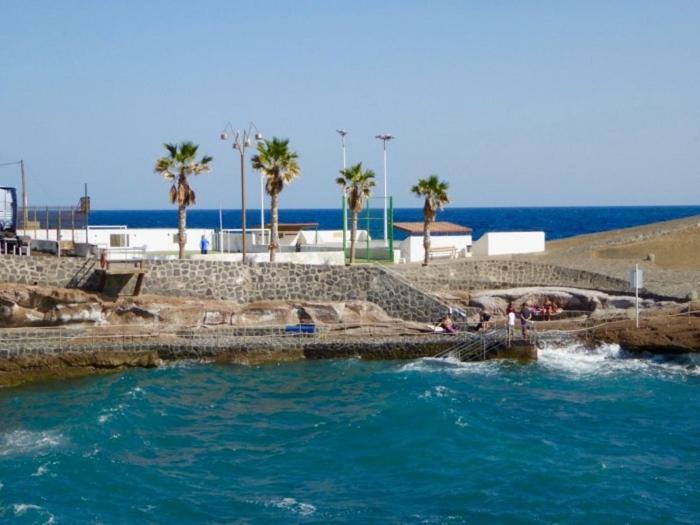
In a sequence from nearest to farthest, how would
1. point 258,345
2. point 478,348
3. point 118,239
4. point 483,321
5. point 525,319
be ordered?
point 258,345 < point 478,348 < point 525,319 < point 483,321 < point 118,239

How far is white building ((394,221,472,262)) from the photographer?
51375 mm

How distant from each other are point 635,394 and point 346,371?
33.2 ft

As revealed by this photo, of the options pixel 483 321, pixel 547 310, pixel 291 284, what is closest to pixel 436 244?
pixel 547 310

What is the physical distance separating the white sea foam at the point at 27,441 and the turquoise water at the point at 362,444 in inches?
3.2

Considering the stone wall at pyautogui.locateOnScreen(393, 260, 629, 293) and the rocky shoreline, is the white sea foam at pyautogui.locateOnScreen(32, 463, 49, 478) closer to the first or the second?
the rocky shoreline

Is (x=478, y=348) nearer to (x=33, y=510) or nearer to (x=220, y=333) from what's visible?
(x=220, y=333)

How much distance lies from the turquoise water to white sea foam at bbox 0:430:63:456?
0.08 metres

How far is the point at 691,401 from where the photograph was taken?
1253 inches

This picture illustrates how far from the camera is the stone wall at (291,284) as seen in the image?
40406 millimetres

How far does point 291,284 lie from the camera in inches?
1629

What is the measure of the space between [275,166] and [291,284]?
6262mm

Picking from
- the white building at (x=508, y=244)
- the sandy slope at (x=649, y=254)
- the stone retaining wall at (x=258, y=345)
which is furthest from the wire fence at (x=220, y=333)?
the white building at (x=508, y=244)

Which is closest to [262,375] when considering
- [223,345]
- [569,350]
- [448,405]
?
[223,345]

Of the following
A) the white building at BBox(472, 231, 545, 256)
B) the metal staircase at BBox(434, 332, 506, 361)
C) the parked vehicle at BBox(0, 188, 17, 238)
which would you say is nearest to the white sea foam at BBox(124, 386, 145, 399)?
the metal staircase at BBox(434, 332, 506, 361)
